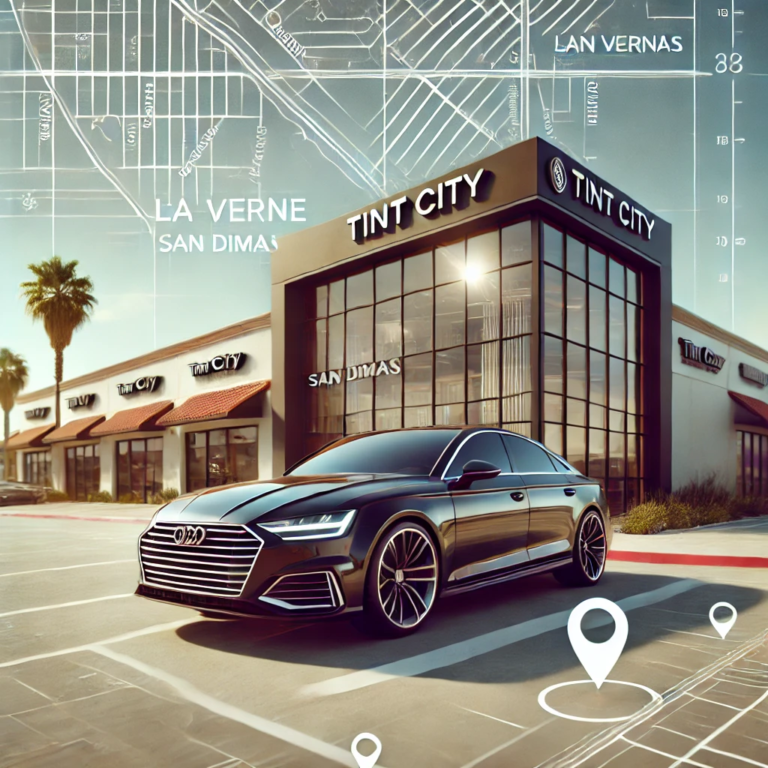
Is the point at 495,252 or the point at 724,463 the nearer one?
the point at 495,252

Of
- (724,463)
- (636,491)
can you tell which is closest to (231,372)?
(636,491)

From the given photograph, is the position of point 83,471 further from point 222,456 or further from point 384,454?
point 384,454

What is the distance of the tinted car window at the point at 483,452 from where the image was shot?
6598 mm

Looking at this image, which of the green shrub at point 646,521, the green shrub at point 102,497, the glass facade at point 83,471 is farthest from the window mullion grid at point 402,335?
the glass facade at point 83,471

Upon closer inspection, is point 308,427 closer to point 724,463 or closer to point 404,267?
point 404,267

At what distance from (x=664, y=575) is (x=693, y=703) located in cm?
534

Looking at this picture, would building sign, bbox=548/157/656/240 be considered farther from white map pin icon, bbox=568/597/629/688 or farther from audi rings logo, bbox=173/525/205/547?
audi rings logo, bbox=173/525/205/547

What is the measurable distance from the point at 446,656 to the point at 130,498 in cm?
3087

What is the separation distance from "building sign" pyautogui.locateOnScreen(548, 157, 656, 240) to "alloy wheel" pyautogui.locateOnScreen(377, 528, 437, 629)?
13129 mm

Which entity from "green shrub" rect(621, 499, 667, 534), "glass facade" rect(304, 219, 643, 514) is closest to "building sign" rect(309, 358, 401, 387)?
"glass facade" rect(304, 219, 643, 514)

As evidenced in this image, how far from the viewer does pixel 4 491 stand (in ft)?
107

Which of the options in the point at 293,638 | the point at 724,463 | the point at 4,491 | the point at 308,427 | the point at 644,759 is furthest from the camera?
the point at 4,491

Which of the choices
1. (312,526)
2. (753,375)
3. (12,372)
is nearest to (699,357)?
(753,375)

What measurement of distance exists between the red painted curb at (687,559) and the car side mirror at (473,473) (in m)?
5.49
